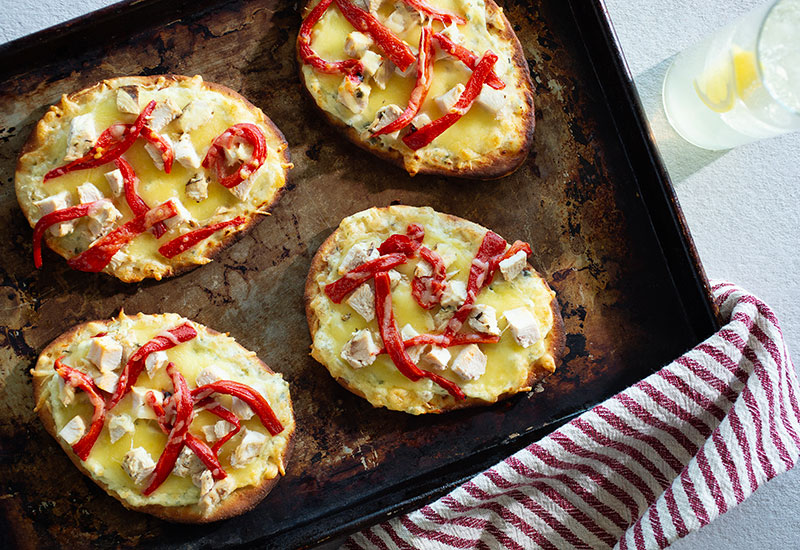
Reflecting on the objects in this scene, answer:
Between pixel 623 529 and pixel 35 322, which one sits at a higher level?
pixel 35 322

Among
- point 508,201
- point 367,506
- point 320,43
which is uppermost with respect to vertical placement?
point 320,43

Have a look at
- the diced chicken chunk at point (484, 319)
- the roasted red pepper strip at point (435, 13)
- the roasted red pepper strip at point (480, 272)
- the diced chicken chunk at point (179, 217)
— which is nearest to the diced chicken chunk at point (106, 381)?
the diced chicken chunk at point (179, 217)

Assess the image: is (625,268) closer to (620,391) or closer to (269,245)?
(620,391)

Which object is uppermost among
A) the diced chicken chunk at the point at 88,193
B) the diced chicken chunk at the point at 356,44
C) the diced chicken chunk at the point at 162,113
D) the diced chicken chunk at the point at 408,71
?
the diced chicken chunk at the point at 356,44

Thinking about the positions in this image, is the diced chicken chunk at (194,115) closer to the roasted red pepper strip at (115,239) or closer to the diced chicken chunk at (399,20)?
the roasted red pepper strip at (115,239)

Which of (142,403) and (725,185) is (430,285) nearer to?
(142,403)

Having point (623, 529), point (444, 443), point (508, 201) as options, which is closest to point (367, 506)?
point (444, 443)
